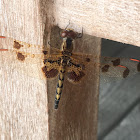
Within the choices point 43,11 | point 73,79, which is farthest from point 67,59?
point 43,11

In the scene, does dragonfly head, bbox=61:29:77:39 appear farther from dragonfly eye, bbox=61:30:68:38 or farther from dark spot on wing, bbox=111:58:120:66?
dark spot on wing, bbox=111:58:120:66

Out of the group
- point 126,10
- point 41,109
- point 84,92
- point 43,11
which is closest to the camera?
point 126,10

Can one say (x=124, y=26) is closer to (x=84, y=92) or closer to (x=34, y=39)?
(x=34, y=39)

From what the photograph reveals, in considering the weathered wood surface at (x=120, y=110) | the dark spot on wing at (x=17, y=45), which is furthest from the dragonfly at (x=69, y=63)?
the weathered wood surface at (x=120, y=110)

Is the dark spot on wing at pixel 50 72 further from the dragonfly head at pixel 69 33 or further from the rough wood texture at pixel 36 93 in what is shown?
the dragonfly head at pixel 69 33

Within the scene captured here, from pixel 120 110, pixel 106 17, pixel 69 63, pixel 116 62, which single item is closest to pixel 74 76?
pixel 69 63

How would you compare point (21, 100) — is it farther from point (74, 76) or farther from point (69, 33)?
point (69, 33)

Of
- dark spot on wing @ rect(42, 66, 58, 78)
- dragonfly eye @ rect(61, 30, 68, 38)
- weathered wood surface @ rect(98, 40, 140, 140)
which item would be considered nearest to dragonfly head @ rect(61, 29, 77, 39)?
dragonfly eye @ rect(61, 30, 68, 38)
